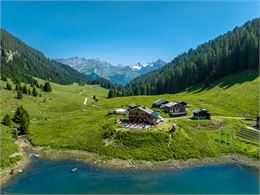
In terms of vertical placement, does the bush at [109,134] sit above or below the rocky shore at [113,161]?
above

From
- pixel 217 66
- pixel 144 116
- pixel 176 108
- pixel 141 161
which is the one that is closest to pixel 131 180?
pixel 141 161

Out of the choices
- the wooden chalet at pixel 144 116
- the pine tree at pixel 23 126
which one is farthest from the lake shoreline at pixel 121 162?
the wooden chalet at pixel 144 116

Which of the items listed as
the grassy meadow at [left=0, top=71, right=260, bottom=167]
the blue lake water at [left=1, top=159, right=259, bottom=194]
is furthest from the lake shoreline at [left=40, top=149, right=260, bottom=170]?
the blue lake water at [left=1, top=159, right=259, bottom=194]

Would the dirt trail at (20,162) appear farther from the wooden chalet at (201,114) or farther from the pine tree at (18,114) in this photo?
the wooden chalet at (201,114)

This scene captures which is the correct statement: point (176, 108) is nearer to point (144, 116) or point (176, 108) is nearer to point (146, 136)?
point (144, 116)

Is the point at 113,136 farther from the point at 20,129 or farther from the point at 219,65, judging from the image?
the point at 219,65
